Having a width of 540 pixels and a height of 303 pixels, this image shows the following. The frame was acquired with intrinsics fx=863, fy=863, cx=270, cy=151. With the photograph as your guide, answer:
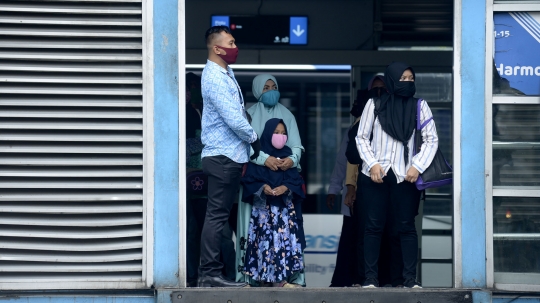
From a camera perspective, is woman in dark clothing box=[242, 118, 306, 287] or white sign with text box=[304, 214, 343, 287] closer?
woman in dark clothing box=[242, 118, 306, 287]

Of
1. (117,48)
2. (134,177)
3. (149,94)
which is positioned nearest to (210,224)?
(134,177)

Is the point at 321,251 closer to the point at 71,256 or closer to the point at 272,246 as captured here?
the point at 272,246

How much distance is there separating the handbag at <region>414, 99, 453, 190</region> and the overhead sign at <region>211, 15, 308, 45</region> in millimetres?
3077

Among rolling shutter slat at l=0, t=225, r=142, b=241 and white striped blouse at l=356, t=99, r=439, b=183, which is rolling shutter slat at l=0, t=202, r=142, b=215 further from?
white striped blouse at l=356, t=99, r=439, b=183

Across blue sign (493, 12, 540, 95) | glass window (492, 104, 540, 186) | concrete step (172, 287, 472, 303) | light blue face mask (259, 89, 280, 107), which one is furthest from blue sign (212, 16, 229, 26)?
concrete step (172, 287, 472, 303)

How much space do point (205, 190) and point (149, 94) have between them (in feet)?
4.02

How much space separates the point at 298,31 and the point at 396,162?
10.8 feet

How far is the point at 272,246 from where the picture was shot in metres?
5.93

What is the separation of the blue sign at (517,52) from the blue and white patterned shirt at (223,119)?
1.71 meters

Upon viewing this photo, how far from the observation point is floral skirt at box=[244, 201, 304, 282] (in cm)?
589

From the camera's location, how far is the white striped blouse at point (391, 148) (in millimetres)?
5715

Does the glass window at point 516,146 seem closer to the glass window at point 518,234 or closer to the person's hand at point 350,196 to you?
the glass window at point 518,234

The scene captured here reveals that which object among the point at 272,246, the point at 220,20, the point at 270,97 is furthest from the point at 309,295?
the point at 220,20

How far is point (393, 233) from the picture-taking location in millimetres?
5906
